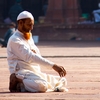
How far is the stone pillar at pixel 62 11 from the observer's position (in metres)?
29.7

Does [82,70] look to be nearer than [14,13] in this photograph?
Yes

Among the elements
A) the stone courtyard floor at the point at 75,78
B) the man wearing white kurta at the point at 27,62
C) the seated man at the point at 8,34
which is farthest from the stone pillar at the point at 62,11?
the man wearing white kurta at the point at 27,62

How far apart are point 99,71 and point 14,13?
16.5 metres

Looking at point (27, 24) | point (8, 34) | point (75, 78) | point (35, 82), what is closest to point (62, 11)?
point (8, 34)

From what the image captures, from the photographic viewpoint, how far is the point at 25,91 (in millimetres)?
9570

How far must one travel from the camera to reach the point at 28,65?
9609 millimetres

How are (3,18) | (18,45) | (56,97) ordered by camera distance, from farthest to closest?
1. (3,18)
2. (18,45)
3. (56,97)

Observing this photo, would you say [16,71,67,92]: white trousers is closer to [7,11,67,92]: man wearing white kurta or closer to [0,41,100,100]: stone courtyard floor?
[7,11,67,92]: man wearing white kurta

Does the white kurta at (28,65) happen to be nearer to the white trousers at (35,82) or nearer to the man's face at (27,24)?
the white trousers at (35,82)

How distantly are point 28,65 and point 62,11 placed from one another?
66.9 feet

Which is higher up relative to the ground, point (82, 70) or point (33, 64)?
point (33, 64)

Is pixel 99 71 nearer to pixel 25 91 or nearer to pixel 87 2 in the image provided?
pixel 25 91

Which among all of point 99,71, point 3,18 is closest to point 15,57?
point 99,71

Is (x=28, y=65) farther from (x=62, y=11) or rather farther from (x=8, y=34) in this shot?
(x=62, y=11)
